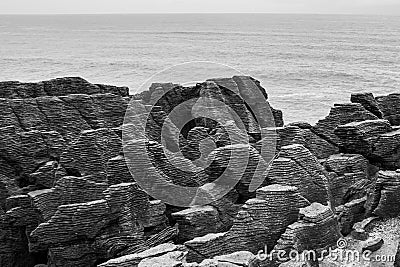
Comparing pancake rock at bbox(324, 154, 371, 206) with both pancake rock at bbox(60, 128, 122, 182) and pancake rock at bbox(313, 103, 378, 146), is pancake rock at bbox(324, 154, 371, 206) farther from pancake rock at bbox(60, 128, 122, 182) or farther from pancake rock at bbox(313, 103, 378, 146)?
pancake rock at bbox(60, 128, 122, 182)

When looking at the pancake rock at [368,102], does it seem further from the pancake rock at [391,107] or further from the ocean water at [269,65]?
the ocean water at [269,65]

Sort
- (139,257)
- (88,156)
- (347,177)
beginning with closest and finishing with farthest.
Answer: (139,257)
(347,177)
(88,156)

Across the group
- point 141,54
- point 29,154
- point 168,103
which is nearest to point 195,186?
point 29,154

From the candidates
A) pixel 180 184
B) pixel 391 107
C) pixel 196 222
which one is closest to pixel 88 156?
pixel 180 184

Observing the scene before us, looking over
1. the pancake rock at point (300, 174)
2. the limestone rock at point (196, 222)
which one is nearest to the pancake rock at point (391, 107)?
the pancake rock at point (300, 174)

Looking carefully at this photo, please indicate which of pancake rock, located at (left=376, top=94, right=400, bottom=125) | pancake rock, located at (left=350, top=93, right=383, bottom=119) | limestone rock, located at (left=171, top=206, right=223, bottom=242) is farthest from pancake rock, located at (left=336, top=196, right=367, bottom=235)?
pancake rock, located at (left=376, top=94, right=400, bottom=125)

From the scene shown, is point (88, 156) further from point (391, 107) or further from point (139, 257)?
point (391, 107)

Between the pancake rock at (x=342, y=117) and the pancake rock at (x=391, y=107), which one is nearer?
the pancake rock at (x=342, y=117)

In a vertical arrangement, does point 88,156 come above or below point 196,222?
above

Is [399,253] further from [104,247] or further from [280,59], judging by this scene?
[280,59]

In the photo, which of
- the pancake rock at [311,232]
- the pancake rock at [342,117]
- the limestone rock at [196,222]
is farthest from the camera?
the pancake rock at [342,117]

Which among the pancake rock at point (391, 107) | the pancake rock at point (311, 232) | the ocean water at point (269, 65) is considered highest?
the pancake rock at point (391, 107)

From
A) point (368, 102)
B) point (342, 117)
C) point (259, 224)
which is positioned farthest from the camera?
point (368, 102)

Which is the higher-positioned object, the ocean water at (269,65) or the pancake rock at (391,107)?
the pancake rock at (391,107)
